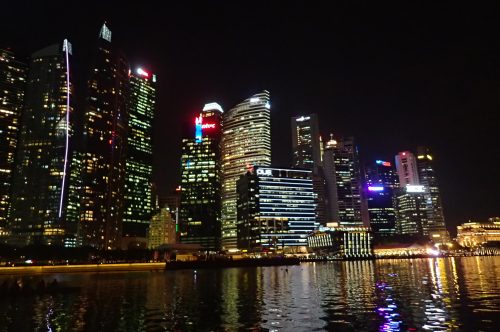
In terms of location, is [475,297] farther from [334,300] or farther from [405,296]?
[334,300]

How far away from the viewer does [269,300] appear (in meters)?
53.3

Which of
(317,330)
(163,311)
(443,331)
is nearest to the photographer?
(443,331)

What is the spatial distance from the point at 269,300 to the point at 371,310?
52.4 ft

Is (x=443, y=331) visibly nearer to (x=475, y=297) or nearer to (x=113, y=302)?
(x=475, y=297)

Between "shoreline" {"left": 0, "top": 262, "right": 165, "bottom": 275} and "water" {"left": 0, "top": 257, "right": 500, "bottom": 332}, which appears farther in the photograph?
"shoreline" {"left": 0, "top": 262, "right": 165, "bottom": 275}

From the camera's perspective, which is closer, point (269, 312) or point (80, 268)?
point (269, 312)

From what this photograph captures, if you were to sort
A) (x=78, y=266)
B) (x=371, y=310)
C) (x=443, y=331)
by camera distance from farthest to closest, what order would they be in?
(x=78, y=266) → (x=371, y=310) → (x=443, y=331)

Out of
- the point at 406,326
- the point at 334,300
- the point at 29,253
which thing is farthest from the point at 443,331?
the point at 29,253

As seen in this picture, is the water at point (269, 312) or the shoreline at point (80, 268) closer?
the water at point (269, 312)

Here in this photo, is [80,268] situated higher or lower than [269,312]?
higher

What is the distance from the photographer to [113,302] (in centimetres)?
5544

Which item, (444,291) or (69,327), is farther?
(444,291)

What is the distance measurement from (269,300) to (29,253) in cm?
15536

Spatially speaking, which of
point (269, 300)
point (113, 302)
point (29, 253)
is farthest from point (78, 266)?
point (269, 300)
